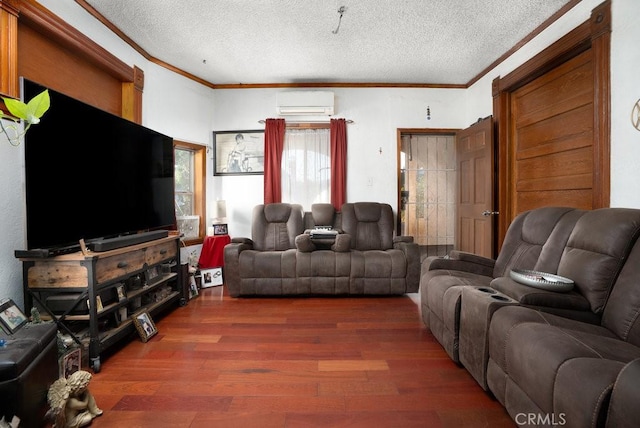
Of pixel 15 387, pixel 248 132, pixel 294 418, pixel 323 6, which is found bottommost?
pixel 294 418

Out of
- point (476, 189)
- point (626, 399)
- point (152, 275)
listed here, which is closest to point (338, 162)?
point (476, 189)

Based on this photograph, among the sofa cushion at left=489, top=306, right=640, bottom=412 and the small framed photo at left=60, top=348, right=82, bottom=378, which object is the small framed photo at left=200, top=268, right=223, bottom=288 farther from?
the sofa cushion at left=489, top=306, right=640, bottom=412

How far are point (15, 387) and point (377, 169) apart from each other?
13.1ft

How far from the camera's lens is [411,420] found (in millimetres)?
1457

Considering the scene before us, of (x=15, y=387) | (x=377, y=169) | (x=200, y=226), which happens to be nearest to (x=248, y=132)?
(x=200, y=226)

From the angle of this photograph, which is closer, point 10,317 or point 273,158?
point 10,317

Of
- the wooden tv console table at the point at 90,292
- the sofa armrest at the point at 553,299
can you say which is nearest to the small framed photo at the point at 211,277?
the wooden tv console table at the point at 90,292

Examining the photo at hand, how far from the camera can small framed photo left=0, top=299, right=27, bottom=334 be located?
4.88ft

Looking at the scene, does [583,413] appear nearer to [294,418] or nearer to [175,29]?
[294,418]

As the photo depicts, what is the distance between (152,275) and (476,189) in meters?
3.75

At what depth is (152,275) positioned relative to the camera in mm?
2744

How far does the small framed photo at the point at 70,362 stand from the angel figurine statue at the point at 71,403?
26cm

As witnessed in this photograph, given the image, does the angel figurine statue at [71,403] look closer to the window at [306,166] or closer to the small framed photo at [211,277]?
the small framed photo at [211,277]

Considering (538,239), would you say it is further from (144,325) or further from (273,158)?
(273,158)
